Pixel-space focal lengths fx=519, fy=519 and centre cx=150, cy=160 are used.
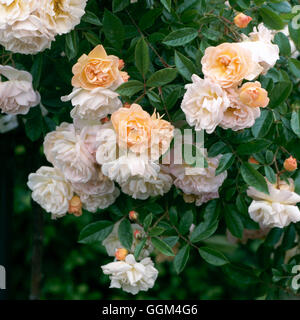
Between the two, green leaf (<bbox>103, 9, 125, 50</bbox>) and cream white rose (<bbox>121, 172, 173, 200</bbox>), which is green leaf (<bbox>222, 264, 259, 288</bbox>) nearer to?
cream white rose (<bbox>121, 172, 173, 200</bbox>)

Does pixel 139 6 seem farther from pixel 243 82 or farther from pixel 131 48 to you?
pixel 243 82

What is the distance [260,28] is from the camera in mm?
1050

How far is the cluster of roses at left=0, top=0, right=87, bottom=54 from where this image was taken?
3.09ft

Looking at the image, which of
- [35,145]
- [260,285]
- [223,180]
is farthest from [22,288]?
[223,180]

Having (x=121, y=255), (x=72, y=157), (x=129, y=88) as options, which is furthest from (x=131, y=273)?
(x=129, y=88)

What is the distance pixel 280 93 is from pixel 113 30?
362 millimetres

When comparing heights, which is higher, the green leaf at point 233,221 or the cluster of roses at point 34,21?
the cluster of roses at point 34,21

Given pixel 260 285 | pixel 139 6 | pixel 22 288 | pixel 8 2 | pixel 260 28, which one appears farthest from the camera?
pixel 22 288

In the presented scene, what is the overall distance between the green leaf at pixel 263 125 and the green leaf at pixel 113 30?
322mm

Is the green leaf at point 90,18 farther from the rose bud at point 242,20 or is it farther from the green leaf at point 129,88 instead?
the rose bud at point 242,20

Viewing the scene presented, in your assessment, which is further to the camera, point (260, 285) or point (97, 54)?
point (260, 285)

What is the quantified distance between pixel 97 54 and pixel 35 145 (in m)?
0.55

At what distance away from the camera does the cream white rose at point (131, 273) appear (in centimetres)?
107

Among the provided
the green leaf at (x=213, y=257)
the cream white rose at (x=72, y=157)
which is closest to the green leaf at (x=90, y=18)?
the cream white rose at (x=72, y=157)
